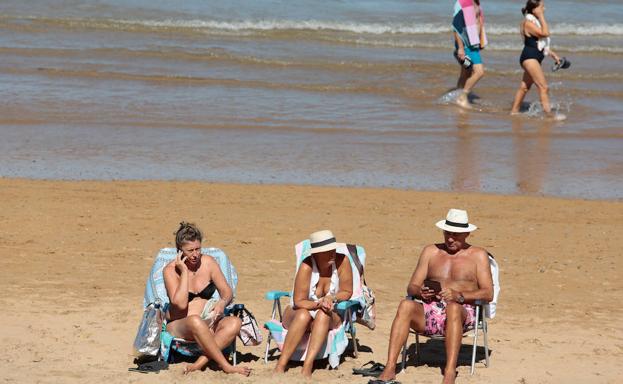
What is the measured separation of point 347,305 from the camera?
22.9ft

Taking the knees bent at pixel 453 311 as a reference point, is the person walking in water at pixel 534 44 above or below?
above

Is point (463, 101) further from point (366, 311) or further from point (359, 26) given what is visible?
point (366, 311)

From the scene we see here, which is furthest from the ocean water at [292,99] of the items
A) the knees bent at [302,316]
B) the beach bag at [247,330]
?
the knees bent at [302,316]

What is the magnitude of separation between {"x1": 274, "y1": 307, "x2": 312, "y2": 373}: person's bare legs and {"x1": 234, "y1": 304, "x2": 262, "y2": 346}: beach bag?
21 cm

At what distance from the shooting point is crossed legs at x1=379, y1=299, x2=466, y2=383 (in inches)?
264

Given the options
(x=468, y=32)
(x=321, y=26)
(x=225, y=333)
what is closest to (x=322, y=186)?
(x=225, y=333)

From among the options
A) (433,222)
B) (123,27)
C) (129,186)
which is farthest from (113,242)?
(123,27)

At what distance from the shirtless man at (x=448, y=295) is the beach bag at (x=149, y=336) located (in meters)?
1.32

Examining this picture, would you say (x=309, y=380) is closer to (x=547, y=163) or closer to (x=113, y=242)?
(x=113, y=242)

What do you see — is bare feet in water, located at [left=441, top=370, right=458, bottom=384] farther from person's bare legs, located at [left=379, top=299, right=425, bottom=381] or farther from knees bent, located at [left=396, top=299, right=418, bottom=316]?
knees bent, located at [left=396, top=299, right=418, bottom=316]

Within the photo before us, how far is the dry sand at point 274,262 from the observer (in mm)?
7039

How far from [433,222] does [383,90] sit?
28.4ft

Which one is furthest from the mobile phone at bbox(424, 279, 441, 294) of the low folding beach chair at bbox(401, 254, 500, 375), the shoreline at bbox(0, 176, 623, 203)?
the shoreline at bbox(0, 176, 623, 203)

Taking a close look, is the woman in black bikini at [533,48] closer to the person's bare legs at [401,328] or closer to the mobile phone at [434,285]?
the mobile phone at [434,285]
